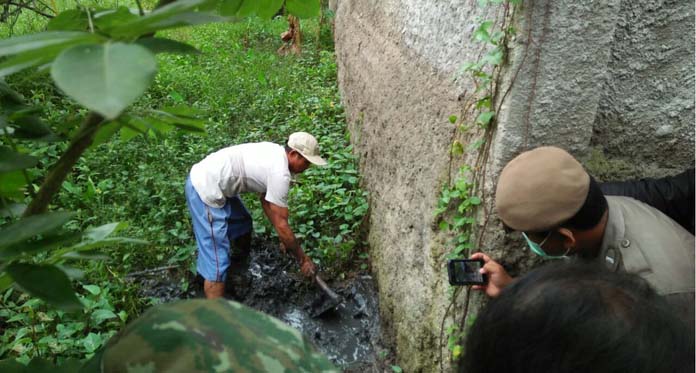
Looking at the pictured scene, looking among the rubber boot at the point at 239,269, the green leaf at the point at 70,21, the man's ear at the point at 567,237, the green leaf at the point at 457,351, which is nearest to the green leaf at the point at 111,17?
the green leaf at the point at 70,21

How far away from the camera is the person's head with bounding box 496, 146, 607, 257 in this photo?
5.03 feet

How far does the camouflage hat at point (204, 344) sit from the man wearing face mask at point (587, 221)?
3.43 feet

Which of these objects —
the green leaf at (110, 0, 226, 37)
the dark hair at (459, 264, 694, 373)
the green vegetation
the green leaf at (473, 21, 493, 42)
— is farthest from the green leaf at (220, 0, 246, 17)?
the green leaf at (473, 21, 493, 42)

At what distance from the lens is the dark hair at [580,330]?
2.54 feet

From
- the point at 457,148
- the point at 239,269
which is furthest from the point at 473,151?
the point at 239,269

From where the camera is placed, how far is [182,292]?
3809 mm

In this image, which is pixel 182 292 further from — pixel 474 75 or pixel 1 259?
pixel 1 259

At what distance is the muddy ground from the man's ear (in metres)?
2.00

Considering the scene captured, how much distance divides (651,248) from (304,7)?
118 centimetres

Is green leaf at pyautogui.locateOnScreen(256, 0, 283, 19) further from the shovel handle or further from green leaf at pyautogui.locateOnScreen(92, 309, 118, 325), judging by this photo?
the shovel handle

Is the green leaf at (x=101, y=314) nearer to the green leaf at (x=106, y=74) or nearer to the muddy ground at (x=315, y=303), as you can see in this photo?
the muddy ground at (x=315, y=303)

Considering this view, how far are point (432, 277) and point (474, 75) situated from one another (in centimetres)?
97

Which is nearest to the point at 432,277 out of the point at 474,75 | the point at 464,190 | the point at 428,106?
the point at 464,190

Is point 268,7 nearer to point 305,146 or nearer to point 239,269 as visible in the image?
point 305,146
